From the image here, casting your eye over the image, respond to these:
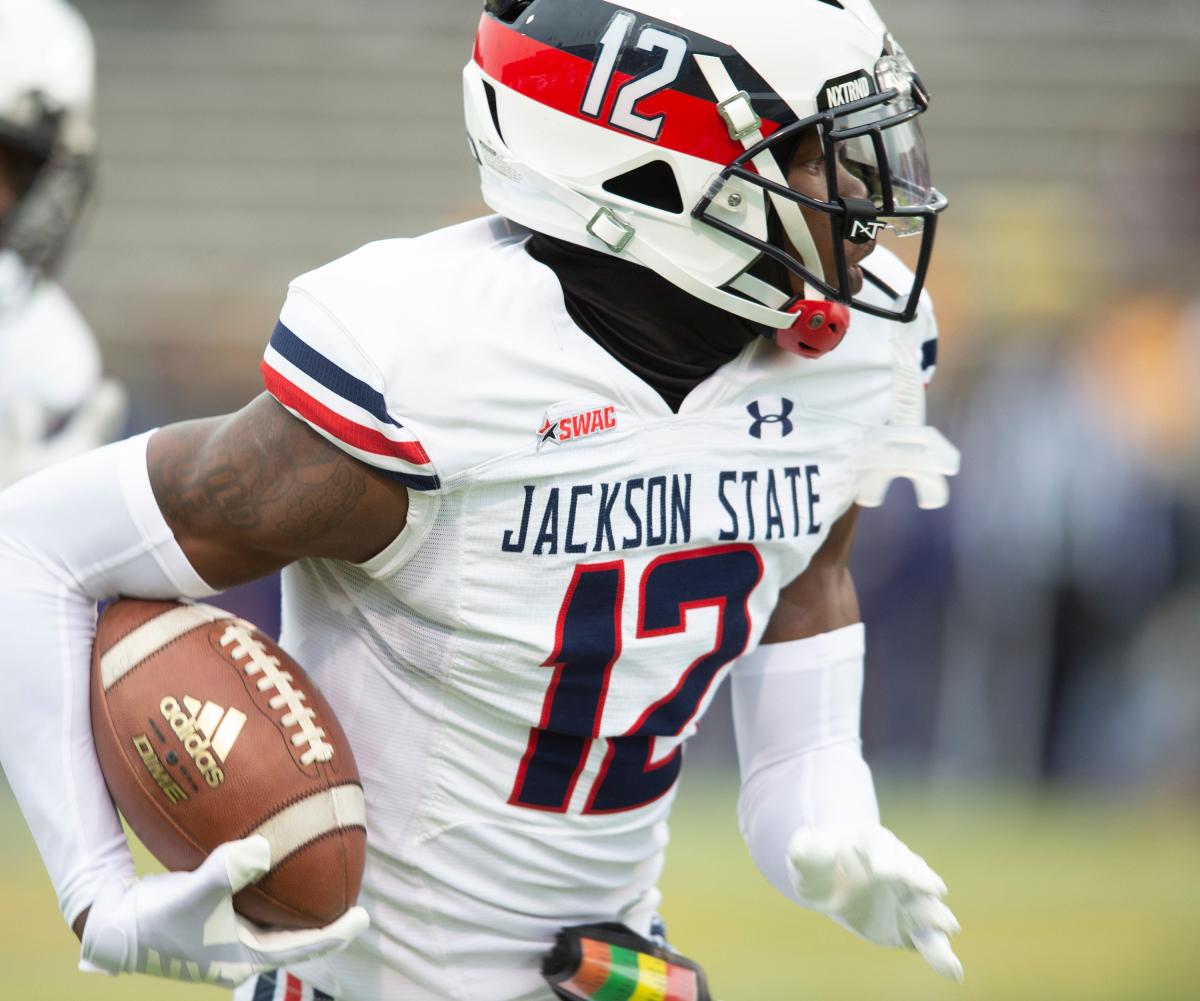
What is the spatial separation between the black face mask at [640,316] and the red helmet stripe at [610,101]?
0.51 feet

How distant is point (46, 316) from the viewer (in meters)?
3.72

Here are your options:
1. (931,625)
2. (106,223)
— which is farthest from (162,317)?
(931,625)

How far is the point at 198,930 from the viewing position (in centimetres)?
174

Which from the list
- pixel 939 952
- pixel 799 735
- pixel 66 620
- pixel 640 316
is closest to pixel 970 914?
pixel 799 735

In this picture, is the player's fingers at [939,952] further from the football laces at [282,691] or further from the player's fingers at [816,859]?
the football laces at [282,691]

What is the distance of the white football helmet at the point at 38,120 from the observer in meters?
3.54

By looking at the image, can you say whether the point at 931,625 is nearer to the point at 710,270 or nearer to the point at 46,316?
the point at 46,316

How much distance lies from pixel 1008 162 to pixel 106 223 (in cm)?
544

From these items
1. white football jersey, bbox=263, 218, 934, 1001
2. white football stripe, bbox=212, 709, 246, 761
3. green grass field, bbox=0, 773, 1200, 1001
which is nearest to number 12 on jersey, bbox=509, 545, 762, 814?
white football jersey, bbox=263, 218, 934, 1001

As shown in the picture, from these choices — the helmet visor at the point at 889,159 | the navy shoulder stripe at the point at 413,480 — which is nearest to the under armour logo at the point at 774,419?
the helmet visor at the point at 889,159

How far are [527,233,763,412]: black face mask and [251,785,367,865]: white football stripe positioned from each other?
1.95 ft

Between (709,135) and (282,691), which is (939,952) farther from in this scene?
(709,135)

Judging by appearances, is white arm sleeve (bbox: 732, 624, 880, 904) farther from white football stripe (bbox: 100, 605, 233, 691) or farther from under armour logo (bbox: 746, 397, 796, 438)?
white football stripe (bbox: 100, 605, 233, 691)

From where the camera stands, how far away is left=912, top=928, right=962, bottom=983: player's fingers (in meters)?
1.89
